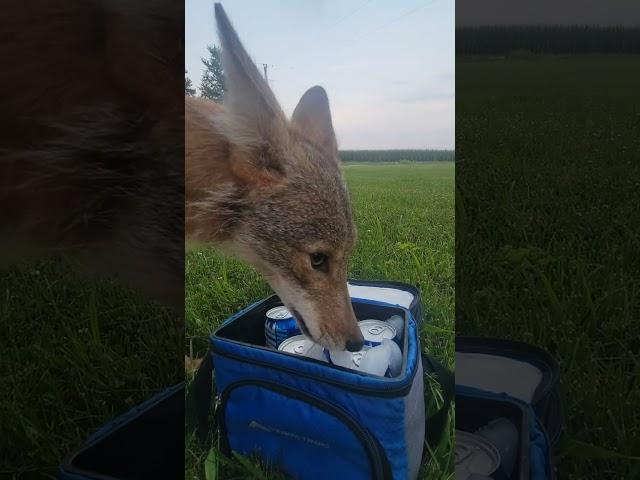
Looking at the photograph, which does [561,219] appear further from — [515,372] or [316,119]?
[316,119]

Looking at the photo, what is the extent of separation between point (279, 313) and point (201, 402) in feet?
0.56

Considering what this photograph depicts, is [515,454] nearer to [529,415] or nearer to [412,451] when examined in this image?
[529,415]

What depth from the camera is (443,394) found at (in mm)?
822

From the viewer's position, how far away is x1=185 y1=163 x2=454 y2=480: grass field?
2.60 feet

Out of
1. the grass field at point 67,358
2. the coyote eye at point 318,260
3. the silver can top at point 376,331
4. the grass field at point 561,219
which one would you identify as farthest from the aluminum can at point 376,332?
the grass field at point 67,358

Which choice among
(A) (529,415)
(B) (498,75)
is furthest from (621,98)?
(A) (529,415)

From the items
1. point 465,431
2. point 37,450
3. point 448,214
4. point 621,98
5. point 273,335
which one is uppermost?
point 621,98

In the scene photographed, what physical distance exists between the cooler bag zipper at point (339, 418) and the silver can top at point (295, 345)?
2.0 inches

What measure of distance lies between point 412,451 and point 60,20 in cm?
99

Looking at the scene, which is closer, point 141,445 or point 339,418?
point 339,418

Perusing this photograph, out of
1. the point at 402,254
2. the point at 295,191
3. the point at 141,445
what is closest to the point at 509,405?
the point at 402,254

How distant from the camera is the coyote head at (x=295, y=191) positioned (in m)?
0.79

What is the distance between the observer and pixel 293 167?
0.81 meters

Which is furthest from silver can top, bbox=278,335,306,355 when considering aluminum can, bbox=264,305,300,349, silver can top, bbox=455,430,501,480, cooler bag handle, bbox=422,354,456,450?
silver can top, bbox=455,430,501,480
